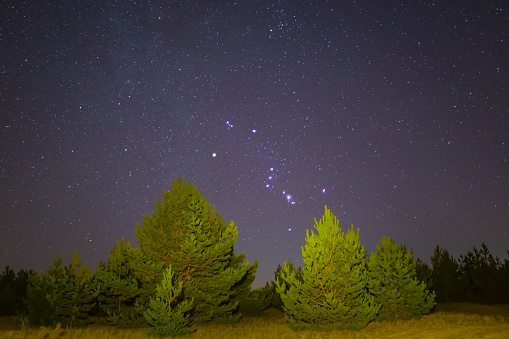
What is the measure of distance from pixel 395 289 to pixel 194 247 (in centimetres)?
1098

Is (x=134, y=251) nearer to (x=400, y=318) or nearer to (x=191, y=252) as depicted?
(x=191, y=252)

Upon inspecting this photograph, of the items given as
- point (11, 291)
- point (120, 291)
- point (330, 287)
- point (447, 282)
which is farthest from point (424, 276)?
point (11, 291)

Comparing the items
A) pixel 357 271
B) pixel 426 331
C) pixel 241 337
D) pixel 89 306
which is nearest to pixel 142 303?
pixel 89 306

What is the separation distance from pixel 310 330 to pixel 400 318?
6.60 m

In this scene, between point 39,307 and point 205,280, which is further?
point 39,307

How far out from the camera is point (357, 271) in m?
→ 14.7

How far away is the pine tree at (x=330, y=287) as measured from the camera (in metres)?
14.5

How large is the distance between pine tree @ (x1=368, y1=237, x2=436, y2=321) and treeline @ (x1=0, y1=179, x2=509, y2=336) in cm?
5

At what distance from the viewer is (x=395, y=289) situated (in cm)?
1783

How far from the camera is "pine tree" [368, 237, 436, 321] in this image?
18.0 m

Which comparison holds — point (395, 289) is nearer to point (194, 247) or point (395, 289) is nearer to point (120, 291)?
point (194, 247)

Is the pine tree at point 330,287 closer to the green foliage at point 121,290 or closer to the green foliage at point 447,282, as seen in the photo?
the green foliage at point 121,290

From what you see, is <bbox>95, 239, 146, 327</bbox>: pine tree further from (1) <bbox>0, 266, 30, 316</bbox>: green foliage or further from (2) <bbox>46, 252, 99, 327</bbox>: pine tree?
(1) <bbox>0, 266, 30, 316</bbox>: green foliage

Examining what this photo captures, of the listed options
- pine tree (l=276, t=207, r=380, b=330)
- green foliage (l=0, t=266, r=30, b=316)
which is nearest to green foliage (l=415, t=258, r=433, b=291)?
pine tree (l=276, t=207, r=380, b=330)
